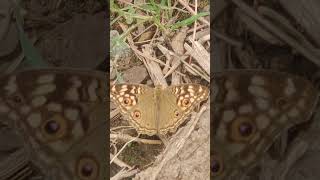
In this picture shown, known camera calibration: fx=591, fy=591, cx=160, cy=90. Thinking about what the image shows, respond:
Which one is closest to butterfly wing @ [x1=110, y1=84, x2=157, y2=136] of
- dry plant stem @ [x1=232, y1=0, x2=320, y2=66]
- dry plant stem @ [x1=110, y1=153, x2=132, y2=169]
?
dry plant stem @ [x1=110, y1=153, x2=132, y2=169]

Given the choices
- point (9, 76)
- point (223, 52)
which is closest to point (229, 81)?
point (223, 52)

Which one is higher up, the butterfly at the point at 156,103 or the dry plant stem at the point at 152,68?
the dry plant stem at the point at 152,68

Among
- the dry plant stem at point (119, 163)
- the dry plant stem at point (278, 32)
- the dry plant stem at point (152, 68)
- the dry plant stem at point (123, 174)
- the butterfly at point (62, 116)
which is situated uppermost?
the dry plant stem at point (278, 32)

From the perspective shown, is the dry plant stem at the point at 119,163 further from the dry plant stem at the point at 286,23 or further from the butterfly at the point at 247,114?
the dry plant stem at the point at 286,23

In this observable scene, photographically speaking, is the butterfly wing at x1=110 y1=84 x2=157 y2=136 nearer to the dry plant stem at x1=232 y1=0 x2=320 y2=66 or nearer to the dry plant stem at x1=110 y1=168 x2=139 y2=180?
the dry plant stem at x1=110 y1=168 x2=139 y2=180

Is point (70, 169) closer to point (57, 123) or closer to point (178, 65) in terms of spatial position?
point (57, 123)

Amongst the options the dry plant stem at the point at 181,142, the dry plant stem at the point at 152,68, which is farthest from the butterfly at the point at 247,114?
the dry plant stem at the point at 152,68
